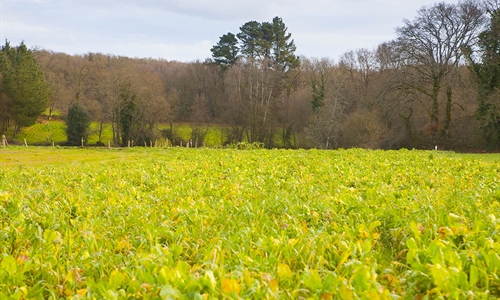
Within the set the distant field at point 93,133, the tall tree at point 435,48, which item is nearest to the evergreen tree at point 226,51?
the distant field at point 93,133

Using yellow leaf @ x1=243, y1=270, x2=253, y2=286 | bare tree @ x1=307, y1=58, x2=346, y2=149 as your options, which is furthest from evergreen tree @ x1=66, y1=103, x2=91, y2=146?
yellow leaf @ x1=243, y1=270, x2=253, y2=286

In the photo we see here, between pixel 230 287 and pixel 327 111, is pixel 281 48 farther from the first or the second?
pixel 230 287

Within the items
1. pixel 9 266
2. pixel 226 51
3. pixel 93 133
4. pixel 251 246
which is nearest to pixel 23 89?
pixel 93 133

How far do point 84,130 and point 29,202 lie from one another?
154 ft

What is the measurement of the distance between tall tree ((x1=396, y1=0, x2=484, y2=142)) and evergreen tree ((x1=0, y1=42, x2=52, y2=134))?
44512 millimetres

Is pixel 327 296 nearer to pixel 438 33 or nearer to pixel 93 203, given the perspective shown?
pixel 93 203

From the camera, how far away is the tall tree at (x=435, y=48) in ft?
101

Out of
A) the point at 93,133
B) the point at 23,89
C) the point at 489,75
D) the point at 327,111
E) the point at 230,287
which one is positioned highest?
the point at 489,75

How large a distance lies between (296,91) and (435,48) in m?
25.0

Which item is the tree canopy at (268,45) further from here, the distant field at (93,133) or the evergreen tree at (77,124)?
the evergreen tree at (77,124)

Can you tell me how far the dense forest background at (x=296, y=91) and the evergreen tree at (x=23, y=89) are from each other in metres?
0.14

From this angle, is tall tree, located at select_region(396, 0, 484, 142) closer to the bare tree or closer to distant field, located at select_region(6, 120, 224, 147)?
the bare tree

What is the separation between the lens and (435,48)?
1280 inches

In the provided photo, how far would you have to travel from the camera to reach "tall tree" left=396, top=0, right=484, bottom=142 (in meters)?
30.7
